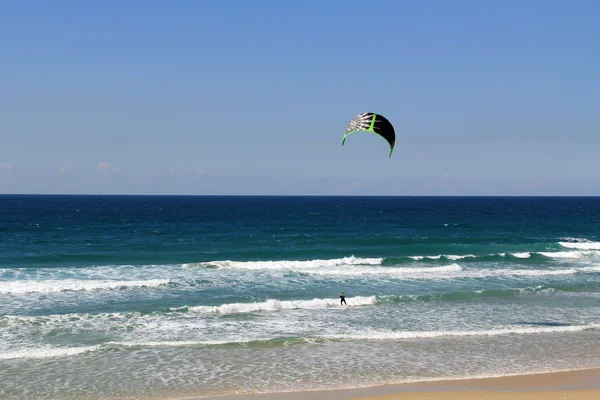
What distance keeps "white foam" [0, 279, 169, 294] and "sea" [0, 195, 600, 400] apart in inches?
3.5

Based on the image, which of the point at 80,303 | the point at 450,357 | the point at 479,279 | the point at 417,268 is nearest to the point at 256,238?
the point at 417,268

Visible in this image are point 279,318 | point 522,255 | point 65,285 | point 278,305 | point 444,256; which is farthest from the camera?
point 522,255

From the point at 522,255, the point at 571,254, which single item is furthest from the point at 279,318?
the point at 571,254

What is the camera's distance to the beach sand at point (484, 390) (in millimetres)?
13648

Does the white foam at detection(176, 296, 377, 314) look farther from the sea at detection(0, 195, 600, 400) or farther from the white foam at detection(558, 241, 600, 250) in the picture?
the white foam at detection(558, 241, 600, 250)

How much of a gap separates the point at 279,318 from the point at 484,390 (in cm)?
908

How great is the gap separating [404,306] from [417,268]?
32.7ft

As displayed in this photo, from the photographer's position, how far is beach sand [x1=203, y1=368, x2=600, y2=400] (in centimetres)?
1365

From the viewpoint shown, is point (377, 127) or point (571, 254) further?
point (571, 254)

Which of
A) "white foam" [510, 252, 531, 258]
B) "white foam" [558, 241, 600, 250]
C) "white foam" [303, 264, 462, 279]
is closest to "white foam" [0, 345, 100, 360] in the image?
"white foam" [303, 264, 462, 279]

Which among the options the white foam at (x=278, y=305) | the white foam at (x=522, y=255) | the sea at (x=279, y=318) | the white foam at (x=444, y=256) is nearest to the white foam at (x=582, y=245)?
the sea at (x=279, y=318)

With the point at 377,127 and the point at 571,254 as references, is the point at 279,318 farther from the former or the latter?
the point at 571,254

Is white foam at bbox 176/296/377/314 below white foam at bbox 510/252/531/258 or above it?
below

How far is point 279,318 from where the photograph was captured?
2162cm
